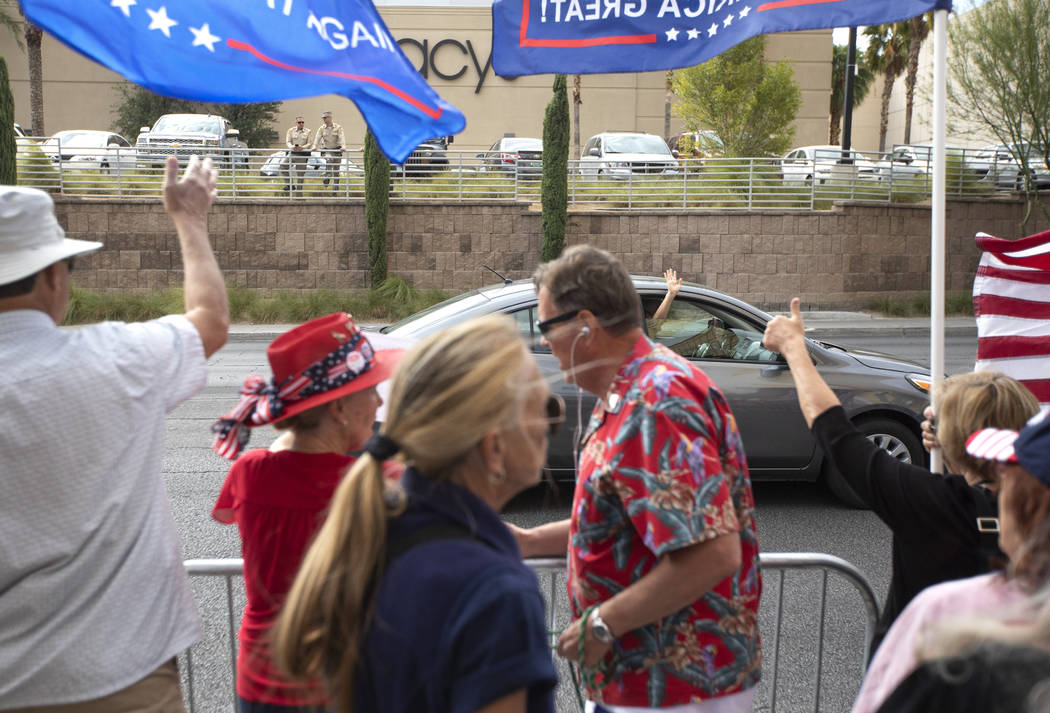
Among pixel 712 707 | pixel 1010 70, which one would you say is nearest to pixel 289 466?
pixel 712 707

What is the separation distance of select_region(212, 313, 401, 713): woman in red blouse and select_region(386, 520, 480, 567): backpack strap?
807 millimetres

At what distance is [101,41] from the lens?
2.70m

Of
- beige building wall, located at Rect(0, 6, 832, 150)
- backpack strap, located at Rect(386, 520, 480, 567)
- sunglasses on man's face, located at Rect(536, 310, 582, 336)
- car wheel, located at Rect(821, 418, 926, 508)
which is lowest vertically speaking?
car wheel, located at Rect(821, 418, 926, 508)

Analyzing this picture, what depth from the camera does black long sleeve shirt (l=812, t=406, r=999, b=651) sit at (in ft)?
7.91

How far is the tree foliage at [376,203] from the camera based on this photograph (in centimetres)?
2094

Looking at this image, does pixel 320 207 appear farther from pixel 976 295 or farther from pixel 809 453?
pixel 976 295

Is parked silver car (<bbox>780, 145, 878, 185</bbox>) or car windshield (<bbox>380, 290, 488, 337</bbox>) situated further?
parked silver car (<bbox>780, 145, 878, 185</bbox>)

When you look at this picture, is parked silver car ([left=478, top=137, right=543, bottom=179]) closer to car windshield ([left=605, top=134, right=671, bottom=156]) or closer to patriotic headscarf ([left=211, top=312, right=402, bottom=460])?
A: car windshield ([left=605, top=134, right=671, bottom=156])

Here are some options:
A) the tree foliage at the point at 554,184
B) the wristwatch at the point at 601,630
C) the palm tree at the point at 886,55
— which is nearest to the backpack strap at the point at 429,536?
the wristwatch at the point at 601,630

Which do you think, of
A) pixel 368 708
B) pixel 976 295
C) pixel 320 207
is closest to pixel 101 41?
pixel 368 708

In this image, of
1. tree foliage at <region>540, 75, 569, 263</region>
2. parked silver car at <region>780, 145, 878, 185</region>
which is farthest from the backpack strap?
parked silver car at <region>780, 145, 878, 185</region>

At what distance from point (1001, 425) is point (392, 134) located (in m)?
1.94

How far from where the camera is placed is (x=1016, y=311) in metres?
3.56

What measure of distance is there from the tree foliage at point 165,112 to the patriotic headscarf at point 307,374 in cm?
3623
